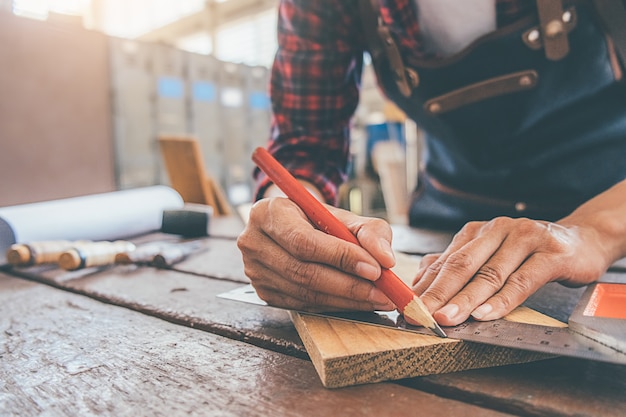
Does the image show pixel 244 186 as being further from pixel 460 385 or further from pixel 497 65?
pixel 460 385

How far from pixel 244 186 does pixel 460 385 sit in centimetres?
383

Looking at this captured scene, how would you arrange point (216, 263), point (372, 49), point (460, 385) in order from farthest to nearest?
point (372, 49)
point (216, 263)
point (460, 385)

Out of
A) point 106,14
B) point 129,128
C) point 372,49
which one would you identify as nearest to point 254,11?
point 129,128

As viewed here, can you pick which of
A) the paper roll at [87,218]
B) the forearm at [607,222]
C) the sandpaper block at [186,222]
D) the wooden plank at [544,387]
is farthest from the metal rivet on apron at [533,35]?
the paper roll at [87,218]

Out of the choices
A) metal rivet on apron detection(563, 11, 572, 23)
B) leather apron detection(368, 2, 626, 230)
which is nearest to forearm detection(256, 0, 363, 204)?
leather apron detection(368, 2, 626, 230)

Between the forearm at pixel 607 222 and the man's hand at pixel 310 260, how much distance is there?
0.34 m

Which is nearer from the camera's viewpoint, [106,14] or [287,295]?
[287,295]

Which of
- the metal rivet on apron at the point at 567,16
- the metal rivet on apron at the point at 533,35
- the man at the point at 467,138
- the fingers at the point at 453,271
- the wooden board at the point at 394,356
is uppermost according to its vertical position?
the metal rivet on apron at the point at 567,16

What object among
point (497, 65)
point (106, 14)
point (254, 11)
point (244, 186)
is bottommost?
point (244, 186)

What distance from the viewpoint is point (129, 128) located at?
330 centimetres

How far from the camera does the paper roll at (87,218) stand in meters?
1.13

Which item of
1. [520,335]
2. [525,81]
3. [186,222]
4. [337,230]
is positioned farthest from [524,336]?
[186,222]

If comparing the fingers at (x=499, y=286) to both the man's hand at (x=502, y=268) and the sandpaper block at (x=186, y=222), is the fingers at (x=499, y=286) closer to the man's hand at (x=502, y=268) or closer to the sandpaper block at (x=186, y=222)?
the man's hand at (x=502, y=268)

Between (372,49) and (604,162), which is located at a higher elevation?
(372,49)
